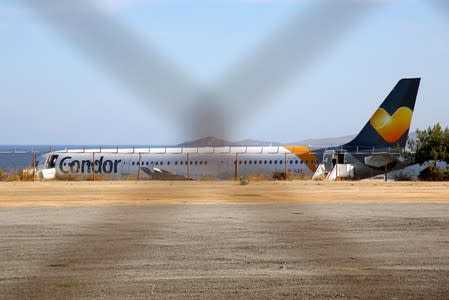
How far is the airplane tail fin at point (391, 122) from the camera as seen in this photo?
37.2 meters

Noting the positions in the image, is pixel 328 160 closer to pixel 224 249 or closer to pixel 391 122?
pixel 391 122

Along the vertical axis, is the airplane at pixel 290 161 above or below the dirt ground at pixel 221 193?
above

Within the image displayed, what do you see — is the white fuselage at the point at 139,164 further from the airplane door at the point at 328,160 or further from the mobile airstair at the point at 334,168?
the mobile airstair at the point at 334,168

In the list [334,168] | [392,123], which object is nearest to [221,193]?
[392,123]

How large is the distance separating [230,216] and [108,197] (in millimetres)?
9644

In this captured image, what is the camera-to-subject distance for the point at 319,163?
170 feet

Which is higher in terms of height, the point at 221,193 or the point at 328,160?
the point at 328,160

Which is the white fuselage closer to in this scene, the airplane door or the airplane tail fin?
the airplane door

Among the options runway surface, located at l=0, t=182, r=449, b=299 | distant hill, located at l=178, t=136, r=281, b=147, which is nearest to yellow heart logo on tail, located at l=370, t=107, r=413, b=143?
runway surface, located at l=0, t=182, r=449, b=299

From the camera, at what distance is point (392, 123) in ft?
148

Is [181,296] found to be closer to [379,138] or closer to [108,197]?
[108,197]

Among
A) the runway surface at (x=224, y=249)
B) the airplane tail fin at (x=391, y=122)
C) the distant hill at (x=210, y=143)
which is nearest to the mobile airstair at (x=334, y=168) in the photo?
the airplane tail fin at (x=391, y=122)

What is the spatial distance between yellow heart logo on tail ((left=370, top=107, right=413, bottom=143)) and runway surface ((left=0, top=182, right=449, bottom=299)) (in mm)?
8521

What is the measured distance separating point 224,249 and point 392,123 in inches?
1186
